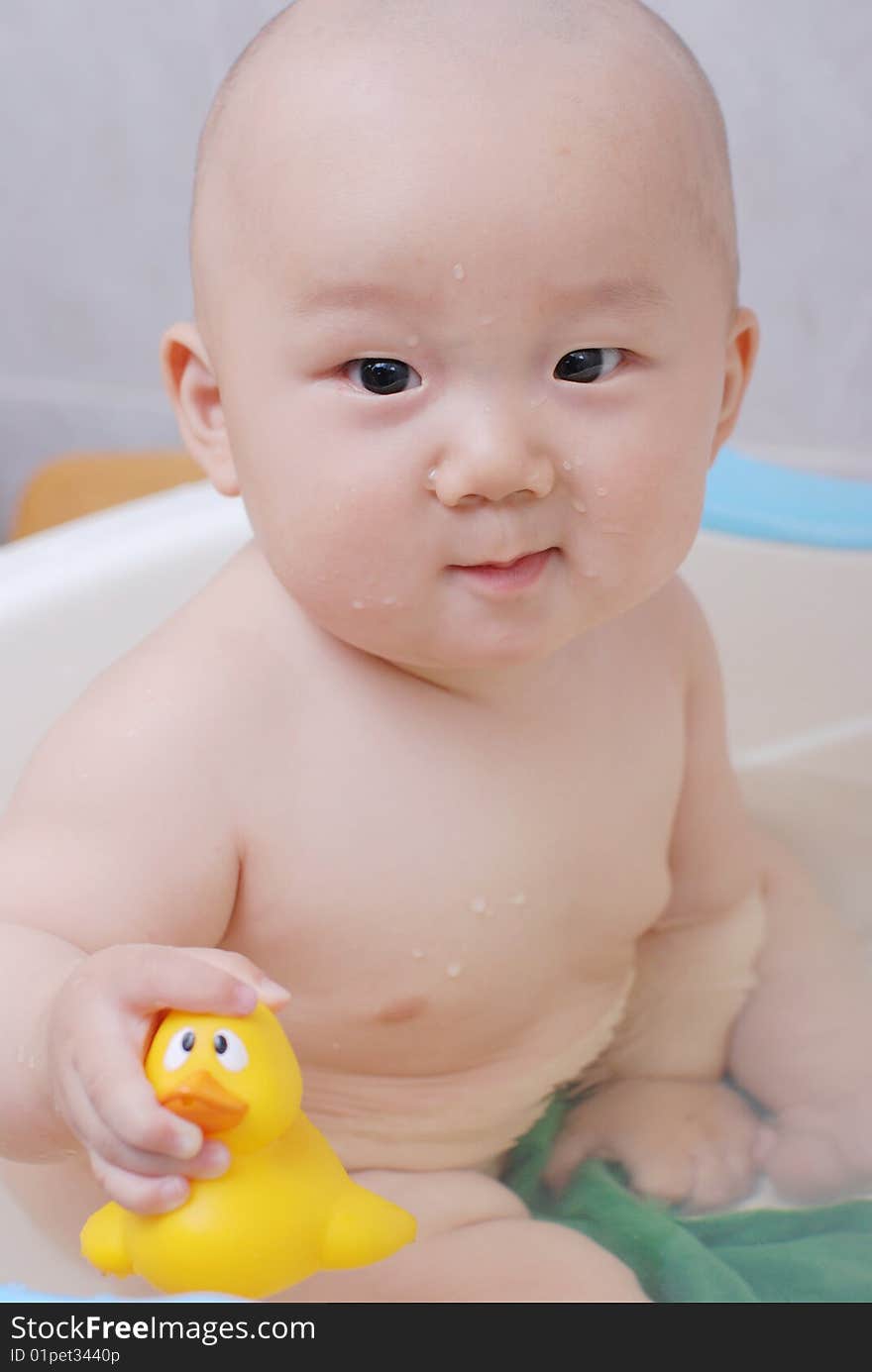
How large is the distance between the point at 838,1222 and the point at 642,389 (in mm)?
432

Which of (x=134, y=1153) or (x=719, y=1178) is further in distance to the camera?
(x=719, y=1178)

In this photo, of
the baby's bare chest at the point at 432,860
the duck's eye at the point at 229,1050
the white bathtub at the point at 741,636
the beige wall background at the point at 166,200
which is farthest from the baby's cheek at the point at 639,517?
the beige wall background at the point at 166,200

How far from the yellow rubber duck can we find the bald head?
11.9 inches

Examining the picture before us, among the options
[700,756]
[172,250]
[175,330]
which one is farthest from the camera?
[172,250]

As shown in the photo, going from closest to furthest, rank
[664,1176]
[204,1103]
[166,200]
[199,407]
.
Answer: [204,1103] < [199,407] < [664,1176] < [166,200]

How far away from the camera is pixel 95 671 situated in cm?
106

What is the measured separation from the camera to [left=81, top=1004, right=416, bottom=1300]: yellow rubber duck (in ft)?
1.78

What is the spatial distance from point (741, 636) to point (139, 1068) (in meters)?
0.76

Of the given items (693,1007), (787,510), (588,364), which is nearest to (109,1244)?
(588,364)

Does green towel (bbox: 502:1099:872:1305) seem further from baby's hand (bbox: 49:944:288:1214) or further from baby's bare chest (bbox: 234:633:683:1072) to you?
baby's hand (bbox: 49:944:288:1214)

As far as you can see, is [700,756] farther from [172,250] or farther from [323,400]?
[172,250]

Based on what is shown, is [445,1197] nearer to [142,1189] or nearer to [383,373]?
[142,1189]

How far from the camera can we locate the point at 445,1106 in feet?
2.75

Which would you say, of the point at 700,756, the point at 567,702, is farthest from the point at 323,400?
the point at 700,756
